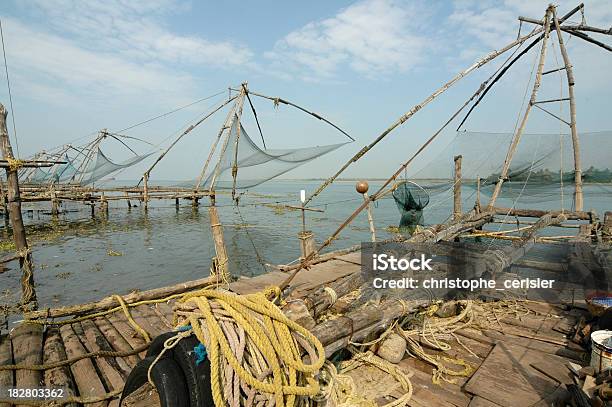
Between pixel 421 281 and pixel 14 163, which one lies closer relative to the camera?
pixel 421 281

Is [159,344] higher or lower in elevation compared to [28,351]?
A: higher

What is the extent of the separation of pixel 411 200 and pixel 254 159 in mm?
6792

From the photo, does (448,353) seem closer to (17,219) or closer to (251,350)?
(251,350)

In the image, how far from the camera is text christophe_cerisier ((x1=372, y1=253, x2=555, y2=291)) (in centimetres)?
507

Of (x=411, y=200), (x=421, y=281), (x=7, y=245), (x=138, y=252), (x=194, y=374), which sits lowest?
(x=138, y=252)

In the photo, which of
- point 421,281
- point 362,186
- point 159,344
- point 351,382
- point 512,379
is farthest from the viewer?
point 362,186

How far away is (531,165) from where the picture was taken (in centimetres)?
949

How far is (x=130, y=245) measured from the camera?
694 inches

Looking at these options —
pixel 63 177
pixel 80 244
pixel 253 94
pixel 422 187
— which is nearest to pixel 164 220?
pixel 80 244

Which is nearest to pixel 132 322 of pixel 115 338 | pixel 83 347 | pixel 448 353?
pixel 115 338

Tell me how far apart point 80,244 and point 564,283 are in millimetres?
20971

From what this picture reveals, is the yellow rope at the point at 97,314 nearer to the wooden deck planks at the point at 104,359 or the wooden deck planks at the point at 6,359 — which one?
the wooden deck planks at the point at 104,359

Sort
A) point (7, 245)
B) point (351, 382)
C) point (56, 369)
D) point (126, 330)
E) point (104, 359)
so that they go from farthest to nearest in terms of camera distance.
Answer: point (7, 245)
point (126, 330)
point (104, 359)
point (56, 369)
point (351, 382)

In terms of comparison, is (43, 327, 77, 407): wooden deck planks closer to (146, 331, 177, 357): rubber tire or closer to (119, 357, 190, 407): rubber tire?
(146, 331, 177, 357): rubber tire
